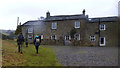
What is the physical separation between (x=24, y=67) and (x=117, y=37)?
20.1 feet

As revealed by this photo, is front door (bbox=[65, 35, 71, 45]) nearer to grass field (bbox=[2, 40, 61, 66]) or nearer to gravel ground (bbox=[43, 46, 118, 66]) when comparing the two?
gravel ground (bbox=[43, 46, 118, 66])

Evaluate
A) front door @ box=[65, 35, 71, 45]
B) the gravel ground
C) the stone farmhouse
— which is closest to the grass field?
the gravel ground

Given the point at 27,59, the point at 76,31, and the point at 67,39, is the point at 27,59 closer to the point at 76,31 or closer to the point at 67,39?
the point at 67,39

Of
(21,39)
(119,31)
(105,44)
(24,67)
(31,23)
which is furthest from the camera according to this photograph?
(31,23)

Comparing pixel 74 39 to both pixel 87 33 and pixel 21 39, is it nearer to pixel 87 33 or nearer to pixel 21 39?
pixel 87 33

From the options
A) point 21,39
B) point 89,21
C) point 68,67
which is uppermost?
point 89,21

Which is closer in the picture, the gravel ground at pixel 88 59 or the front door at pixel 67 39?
the gravel ground at pixel 88 59

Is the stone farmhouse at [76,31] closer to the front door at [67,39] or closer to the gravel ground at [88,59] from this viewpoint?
the front door at [67,39]

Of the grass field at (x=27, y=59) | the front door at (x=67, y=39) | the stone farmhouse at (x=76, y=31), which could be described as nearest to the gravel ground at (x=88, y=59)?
the grass field at (x=27, y=59)

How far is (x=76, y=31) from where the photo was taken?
23.2 meters

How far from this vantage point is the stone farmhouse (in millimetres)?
22047

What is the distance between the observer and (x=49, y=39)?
2433 centimetres

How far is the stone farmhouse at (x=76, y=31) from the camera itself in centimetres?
2205

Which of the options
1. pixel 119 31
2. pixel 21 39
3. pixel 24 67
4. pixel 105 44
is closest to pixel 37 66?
pixel 24 67
